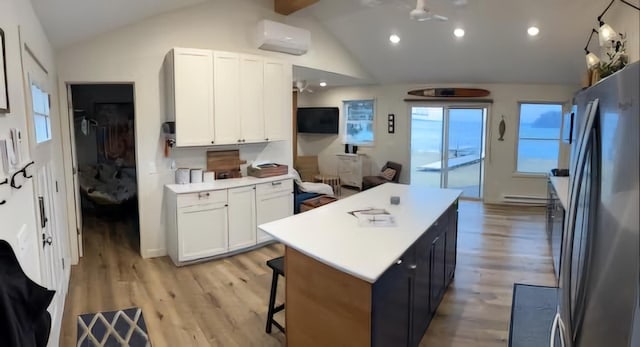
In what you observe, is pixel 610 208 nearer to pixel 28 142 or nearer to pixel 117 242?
pixel 28 142

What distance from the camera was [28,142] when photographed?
2164 millimetres

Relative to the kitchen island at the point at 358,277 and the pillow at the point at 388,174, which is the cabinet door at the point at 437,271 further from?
the pillow at the point at 388,174

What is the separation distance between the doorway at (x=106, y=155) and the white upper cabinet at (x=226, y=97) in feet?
7.11

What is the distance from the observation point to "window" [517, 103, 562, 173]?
7.43 metres

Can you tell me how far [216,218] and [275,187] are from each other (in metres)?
0.90

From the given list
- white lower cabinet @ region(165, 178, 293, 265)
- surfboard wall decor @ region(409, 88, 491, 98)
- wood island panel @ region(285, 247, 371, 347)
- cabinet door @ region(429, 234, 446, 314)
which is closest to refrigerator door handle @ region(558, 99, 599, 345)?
wood island panel @ region(285, 247, 371, 347)

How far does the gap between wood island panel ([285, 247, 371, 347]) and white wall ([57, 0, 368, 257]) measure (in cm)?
268

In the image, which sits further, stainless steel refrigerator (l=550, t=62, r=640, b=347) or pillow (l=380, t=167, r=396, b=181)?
pillow (l=380, t=167, r=396, b=181)

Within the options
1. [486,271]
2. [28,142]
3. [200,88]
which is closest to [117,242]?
[200,88]

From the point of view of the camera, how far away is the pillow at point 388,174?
830cm

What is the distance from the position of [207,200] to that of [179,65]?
1.47m

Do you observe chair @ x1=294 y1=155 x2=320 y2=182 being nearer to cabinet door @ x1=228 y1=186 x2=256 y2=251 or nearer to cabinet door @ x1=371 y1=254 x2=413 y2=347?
cabinet door @ x1=228 y1=186 x2=256 y2=251

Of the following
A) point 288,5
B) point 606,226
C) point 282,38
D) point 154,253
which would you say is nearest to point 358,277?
point 606,226

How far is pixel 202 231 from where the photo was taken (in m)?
4.41
